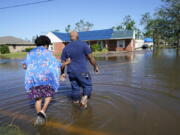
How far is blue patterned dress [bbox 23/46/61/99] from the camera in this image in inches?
128

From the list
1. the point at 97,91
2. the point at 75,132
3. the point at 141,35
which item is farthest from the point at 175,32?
the point at 75,132

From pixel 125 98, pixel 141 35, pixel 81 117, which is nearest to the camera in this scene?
pixel 81 117

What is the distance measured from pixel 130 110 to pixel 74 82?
4.51 feet

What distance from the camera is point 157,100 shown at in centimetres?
430

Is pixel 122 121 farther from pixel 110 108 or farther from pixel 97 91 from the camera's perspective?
pixel 97 91

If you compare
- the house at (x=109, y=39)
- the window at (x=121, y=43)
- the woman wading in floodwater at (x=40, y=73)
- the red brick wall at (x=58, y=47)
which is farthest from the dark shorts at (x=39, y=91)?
the red brick wall at (x=58, y=47)

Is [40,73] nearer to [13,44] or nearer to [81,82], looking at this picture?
[81,82]

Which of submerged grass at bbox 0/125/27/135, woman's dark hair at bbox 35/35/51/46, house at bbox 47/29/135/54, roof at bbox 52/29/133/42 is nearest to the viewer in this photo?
submerged grass at bbox 0/125/27/135

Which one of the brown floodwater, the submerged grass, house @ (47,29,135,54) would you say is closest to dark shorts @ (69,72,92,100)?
the brown floodwater

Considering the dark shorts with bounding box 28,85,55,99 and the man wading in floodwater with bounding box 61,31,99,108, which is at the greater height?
the man wading in floodwater with bounding box 61,31,99,108

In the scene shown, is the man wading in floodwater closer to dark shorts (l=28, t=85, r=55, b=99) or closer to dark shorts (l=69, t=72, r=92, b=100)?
dark shorts (l=69, t=72, r=92, b=100)

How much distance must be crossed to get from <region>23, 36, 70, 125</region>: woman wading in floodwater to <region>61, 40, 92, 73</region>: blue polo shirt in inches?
22.8

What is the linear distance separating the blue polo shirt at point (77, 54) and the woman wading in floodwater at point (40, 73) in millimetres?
579

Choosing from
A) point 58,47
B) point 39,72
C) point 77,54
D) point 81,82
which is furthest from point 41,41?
point 58,47
